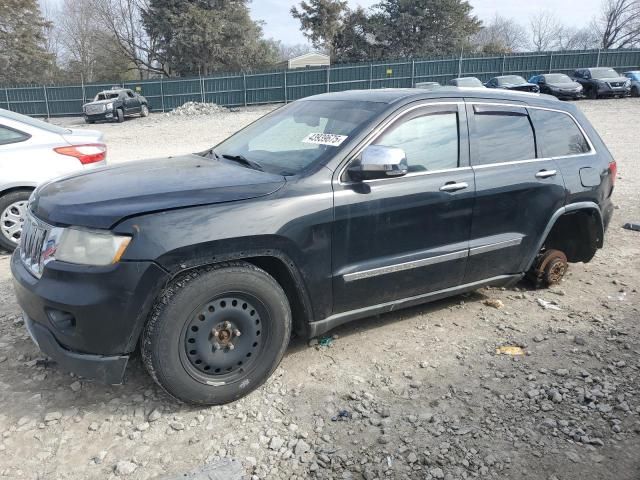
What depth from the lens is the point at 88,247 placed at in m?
2.61

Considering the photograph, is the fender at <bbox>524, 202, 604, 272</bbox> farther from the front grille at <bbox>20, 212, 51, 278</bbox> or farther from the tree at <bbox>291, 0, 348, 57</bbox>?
the tree at <bbox>291, 0, 348, 57</bbox>

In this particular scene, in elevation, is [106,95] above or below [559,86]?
below

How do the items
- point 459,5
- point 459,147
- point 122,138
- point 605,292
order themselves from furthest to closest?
point 459,5 < point 122,138 < point 605,292 < point 459,147

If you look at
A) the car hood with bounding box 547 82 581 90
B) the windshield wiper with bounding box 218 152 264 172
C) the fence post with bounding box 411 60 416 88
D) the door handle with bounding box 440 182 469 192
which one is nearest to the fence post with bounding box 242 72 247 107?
the fence post with bounding box 411 60 416 88

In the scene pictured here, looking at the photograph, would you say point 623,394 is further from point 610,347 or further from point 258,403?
point 258,403

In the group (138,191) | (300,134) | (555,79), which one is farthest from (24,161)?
(555,79)

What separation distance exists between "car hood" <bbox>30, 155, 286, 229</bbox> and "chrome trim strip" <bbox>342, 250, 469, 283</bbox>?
0.74m

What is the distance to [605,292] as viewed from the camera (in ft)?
15.2

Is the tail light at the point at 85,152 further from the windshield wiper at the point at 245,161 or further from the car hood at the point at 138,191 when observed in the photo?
the windshield wiper at the point at 245,161

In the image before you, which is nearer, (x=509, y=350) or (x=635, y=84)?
(x=509, y=350)

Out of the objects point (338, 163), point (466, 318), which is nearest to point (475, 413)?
point (466, 318)

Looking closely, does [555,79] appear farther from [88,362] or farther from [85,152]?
[88,362]

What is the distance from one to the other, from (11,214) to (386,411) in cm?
458

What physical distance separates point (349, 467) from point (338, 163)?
172 cm
